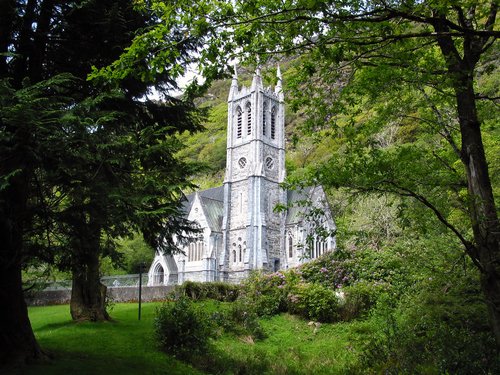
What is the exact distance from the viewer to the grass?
29.4 feet

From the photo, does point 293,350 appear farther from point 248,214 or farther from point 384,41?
point 248,214

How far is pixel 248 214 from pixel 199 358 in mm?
32866

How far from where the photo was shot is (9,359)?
7609 mm

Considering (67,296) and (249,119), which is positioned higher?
(249,119)

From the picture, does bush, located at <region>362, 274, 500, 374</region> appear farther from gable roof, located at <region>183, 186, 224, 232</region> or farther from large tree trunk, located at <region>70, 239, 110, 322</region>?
gable roof, located at <region>183, 186, 224, 232</region>

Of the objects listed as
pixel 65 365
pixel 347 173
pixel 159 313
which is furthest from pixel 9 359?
pixel 347 173

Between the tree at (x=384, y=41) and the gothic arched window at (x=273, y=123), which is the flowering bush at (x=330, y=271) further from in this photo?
the gothic arched window at (x=273, y=123)

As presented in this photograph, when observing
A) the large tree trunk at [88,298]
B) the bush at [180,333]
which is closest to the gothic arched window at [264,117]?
the large tree trunk at [88,298]

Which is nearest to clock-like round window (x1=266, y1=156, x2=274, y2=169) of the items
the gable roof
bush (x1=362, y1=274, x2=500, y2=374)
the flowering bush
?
the gable roof

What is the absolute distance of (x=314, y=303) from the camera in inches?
624

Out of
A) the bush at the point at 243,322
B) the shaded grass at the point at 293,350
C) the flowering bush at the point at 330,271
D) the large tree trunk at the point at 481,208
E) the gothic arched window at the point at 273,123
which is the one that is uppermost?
the gothic arched window at the point at 273,123

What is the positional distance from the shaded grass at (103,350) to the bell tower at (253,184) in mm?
29369

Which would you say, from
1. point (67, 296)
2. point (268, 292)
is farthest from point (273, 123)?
point (268, 292)

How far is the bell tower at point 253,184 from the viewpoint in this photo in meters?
42.9
